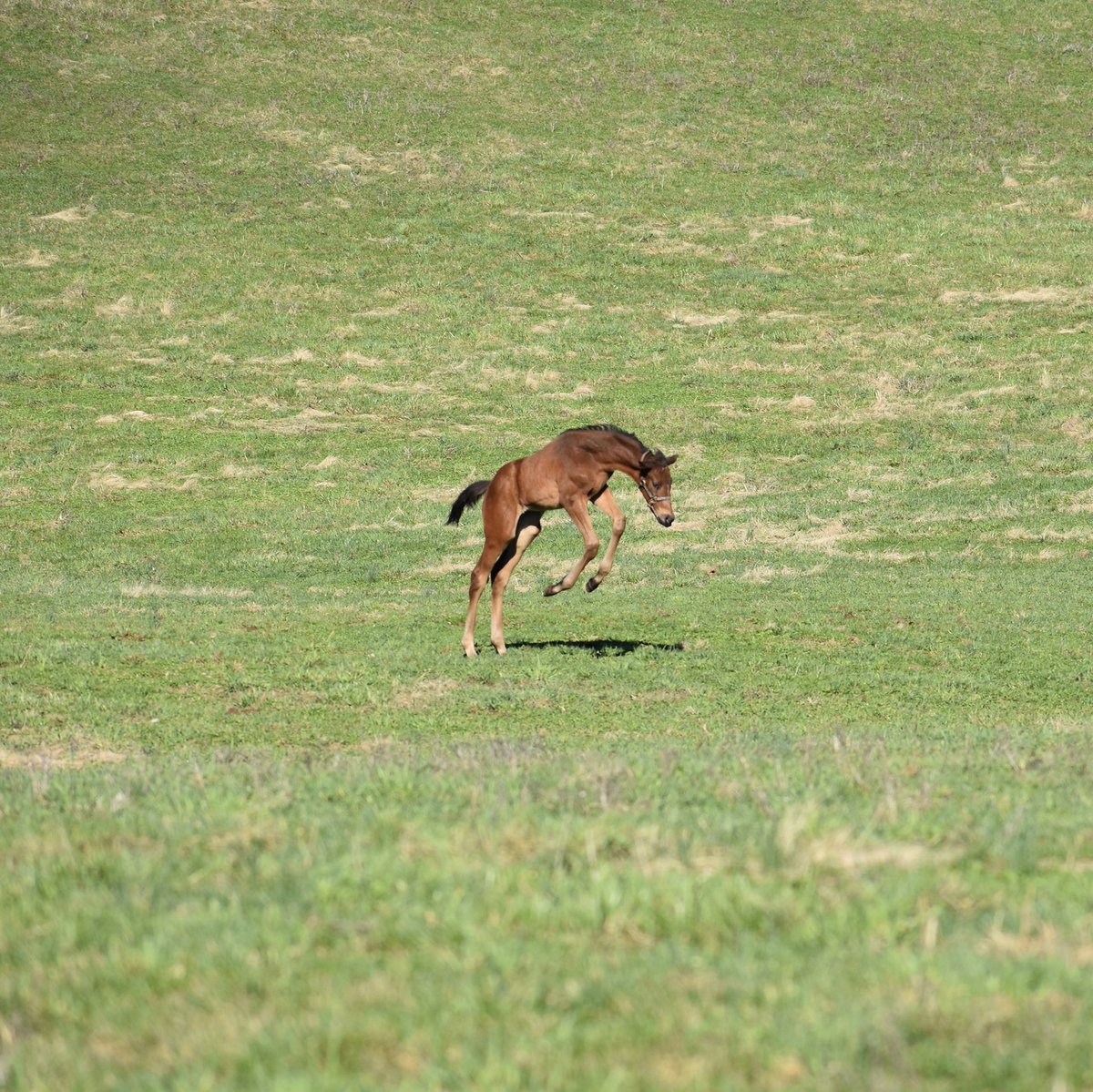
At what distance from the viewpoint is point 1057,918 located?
554cm

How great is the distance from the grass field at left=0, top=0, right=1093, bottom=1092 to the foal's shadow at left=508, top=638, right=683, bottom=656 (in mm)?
125

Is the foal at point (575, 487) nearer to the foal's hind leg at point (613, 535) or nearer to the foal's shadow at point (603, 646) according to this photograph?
the foal's hind leg at point (613, 535)

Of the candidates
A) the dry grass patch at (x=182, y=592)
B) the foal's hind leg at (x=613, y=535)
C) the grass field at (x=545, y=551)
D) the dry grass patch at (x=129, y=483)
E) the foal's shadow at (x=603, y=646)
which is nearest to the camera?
the grass field at (x=545, y=551)

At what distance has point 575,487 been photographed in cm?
1802

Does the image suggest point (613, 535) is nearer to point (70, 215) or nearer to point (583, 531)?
point (583, 531)

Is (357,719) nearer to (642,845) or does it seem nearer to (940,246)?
(642,845)

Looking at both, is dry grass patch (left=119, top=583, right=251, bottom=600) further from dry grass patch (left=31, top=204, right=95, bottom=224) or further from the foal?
dry grass patch (left=31, top=204, right=95, bottom=224)

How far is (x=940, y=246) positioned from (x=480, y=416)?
76.4ft

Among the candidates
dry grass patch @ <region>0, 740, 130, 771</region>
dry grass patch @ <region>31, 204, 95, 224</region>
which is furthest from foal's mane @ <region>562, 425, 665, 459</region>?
dry grass patch @ <region>31, 204, 95, 224</region>

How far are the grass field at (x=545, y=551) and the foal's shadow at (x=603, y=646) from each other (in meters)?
0.12

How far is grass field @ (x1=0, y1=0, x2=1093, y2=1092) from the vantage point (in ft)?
16.5

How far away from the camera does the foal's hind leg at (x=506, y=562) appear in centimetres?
1897

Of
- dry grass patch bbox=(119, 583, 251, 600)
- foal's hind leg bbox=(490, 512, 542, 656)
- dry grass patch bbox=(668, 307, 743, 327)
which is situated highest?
dry grass patch bbox=(668, 307, 743, 327)

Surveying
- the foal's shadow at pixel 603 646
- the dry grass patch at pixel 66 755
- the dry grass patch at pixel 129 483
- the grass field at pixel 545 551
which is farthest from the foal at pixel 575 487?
the dry grass patch at pixel 129 483
